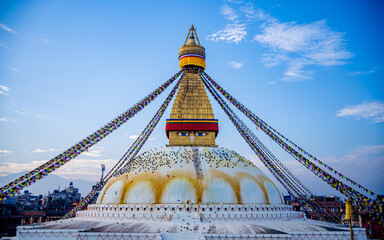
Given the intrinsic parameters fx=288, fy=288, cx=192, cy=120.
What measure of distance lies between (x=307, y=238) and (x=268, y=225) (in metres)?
1.52

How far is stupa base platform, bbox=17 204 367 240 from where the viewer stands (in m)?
10.2

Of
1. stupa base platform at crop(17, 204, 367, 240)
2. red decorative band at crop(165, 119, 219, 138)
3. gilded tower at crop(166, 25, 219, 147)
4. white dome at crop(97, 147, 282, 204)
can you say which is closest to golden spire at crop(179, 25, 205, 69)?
gilded tower at crop(166, 25, 219, 147)

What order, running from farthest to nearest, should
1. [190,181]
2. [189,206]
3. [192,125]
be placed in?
[192,125]
[190,181]
[189,206]

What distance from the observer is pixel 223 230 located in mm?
10508

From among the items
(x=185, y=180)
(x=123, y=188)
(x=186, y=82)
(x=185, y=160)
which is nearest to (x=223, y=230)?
(x=185, y=180)

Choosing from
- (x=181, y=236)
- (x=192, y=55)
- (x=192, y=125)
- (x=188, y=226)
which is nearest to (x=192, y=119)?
(x=192, y=125)

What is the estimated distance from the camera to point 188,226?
1087 cm

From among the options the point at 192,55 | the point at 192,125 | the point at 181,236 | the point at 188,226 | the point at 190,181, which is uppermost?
the point at 192,55

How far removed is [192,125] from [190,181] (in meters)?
4.67

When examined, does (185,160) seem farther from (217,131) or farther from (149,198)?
(217,131)

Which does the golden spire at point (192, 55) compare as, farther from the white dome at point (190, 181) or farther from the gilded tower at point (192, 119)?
the white dome at point (190, 181)

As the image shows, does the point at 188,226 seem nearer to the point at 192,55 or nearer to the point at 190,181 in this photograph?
the point at 190,181

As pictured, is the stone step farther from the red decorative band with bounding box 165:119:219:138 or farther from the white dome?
the red decorative band with bounding box 165:119:219:138

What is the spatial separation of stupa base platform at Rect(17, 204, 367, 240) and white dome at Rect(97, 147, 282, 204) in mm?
403
